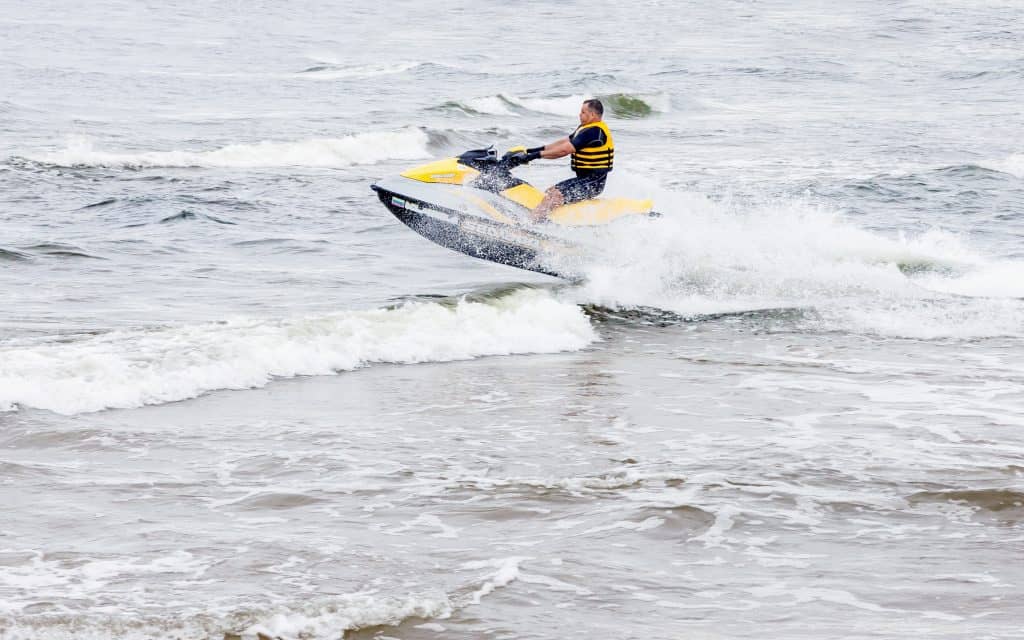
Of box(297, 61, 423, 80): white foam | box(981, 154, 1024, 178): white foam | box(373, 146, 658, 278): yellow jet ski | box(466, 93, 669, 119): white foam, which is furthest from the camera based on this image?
box(297, 61, 423, 80): white foam

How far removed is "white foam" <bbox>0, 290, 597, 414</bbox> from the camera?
7.87m

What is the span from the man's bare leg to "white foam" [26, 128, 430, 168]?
10332mm

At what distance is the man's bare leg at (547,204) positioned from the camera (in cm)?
1198

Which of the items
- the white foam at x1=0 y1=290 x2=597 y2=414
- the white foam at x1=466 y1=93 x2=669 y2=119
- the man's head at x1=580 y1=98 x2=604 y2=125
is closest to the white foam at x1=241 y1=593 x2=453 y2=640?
the white foam at x1=0 y1=290 x2=597 y2=414

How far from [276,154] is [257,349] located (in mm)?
13787

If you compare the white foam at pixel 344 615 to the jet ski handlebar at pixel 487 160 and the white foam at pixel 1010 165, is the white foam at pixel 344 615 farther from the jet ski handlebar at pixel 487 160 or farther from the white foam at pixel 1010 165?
the white foam at pixel 1010 165

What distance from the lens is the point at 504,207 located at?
1205 centimetres

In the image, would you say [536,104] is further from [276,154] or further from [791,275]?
[791,275]

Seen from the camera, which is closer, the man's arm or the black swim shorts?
the man's arm

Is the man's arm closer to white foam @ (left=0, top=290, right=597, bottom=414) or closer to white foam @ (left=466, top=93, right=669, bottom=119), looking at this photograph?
white foam @ (left=0, top=290, right=597, bottom=414)

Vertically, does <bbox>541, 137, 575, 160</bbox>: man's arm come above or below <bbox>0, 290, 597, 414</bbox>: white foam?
above

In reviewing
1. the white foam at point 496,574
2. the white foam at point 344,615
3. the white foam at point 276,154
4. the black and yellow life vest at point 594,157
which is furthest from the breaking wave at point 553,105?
the white foam at point 344,615

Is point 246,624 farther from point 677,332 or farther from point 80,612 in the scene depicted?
point 677,332

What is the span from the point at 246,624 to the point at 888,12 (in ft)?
180
